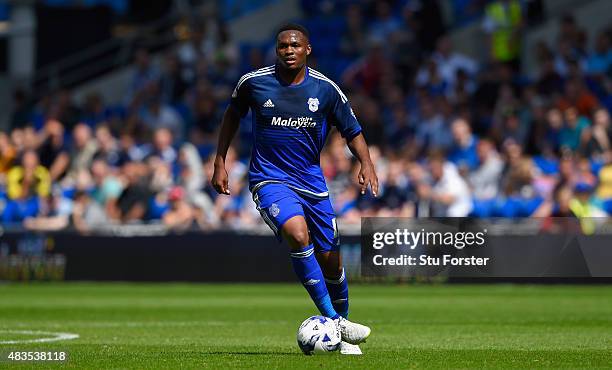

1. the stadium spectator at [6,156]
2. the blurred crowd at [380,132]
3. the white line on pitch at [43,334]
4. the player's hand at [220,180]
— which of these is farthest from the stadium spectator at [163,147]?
the player's hand at [220,180]

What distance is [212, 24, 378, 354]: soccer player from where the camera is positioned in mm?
10289

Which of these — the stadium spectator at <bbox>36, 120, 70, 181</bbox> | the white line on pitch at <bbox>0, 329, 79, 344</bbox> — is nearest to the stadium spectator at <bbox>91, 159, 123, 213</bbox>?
the stadium spectator at <bbox>36, 120, 70, 181</bbox>

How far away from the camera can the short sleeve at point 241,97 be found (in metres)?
10.6

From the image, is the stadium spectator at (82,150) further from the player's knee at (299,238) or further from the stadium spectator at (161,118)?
the player's knee at (299,238)

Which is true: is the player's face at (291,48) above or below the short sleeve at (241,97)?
above

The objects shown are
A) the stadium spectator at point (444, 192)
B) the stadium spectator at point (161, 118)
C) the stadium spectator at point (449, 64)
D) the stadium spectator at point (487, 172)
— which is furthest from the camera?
the stadium spectator at point (161, 118)

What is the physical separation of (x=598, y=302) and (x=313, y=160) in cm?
789

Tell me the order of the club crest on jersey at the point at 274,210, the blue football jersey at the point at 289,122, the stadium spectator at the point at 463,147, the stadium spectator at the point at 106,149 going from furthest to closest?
1. the stadium spectator at the point at 106,149
2. the stadium spectator at the point at 463,147
3. the blue football jersey at the point at 289,122
4. the club crest on jersey at the point at 274,210

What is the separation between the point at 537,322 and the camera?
47.4 ft

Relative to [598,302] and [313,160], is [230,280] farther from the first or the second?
[313,160]

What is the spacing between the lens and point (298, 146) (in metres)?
10.5

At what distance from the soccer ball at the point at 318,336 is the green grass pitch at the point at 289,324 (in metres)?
0.10

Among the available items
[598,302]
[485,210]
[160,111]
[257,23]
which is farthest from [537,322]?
[257,23]

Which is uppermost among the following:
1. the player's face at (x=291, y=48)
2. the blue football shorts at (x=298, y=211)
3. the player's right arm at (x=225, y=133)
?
the player's face at (x=291, y=48)
